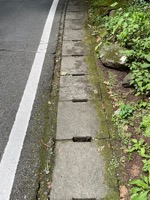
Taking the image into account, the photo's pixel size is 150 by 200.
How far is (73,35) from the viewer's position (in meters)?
6.25

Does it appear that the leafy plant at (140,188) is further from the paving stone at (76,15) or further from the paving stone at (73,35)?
the paving stone at (76,15)

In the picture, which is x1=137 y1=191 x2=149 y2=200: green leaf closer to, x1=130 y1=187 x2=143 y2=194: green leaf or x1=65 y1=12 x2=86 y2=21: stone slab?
x1=130 y1=187 x2=143 y2=194: green leaf

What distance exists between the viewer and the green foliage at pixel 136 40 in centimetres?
397

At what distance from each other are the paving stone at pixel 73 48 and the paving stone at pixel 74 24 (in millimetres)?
1065

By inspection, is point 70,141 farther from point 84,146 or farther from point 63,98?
point 63,98

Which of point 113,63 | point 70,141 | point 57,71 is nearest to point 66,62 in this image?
point 57,71

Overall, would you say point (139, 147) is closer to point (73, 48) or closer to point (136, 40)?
point (136, 40)

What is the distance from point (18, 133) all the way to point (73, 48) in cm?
280

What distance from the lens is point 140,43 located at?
4727 millimetres

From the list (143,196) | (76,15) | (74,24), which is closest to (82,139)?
(143,196)

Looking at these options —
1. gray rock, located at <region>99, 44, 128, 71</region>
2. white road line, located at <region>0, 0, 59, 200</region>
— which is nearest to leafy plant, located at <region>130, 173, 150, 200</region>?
white road line, located at <region>0, 0, 59, 200</region>

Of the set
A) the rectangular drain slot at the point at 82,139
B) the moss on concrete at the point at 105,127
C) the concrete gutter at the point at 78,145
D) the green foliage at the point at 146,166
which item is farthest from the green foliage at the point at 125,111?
the green foliage at the point at 146,166

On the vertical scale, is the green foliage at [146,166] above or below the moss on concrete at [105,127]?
above

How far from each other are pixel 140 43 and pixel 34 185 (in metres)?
3.24
